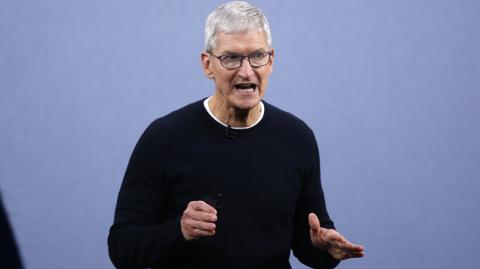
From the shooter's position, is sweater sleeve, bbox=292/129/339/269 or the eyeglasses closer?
the eyeglasses

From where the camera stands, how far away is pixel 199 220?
1.14 m

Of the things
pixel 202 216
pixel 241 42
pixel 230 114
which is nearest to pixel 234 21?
pixel 241 42

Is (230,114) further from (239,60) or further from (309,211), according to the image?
(309,211)

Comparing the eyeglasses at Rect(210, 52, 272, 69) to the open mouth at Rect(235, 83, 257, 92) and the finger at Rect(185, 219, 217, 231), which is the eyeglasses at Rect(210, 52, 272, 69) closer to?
the open mouth at Rect(235, 83, 257, 92)

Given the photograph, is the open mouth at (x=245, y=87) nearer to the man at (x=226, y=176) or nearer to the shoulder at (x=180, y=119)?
the man at (x=226, y=176)

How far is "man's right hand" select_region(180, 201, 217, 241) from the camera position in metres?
1.12

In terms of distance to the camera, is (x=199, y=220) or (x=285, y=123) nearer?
(x=199, y=220)

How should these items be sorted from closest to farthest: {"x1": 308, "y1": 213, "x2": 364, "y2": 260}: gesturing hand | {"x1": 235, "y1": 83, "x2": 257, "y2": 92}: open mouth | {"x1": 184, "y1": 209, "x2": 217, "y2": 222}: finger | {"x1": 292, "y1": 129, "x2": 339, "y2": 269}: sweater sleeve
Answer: {"x1": 184, "y1": 209, "x2": 217, "y2": 222}: finger, {"x1": 308, "y1": 213, "x2": 364, "y2": 260}: gesturing hand, {"x1": 235, "y1": 83, "x2": 257, "y2": 92}: open mouth, {"x1": 292, "y1": 129, "x2": 339, "y2": 269}: sweater sleeve

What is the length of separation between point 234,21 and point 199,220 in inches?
17.2

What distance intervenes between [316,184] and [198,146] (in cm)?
30

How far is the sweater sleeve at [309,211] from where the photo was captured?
4.83 feet

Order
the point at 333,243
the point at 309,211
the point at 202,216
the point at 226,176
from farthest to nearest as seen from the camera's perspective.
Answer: the point at 309,211, the point at 226,176, the point at 333,243, the point at 202,216

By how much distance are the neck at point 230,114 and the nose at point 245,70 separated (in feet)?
0.31

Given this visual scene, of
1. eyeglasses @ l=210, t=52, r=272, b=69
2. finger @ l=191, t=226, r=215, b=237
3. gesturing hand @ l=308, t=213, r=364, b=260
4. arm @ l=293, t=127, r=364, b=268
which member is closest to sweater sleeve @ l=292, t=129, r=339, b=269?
arm @ l=293, t=127, r=364, b=268
